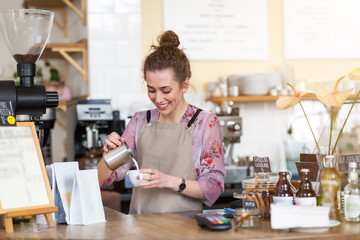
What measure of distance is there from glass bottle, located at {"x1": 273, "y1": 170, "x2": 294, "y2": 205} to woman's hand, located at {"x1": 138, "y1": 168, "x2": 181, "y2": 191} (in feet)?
1.45

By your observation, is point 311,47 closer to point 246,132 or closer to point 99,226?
point 246,132

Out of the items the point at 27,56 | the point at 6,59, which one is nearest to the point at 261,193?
the point at 27,56

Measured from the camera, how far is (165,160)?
2.38 m

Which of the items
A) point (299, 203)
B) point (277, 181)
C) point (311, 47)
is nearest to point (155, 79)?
point (277, 181)

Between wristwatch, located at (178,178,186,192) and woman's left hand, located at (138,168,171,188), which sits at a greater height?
woman's left hand, located at (138,168,171,188)

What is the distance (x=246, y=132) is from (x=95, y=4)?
158 cm

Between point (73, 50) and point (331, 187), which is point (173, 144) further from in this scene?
point (73, 50)

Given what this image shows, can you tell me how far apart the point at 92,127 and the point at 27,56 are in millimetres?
1874

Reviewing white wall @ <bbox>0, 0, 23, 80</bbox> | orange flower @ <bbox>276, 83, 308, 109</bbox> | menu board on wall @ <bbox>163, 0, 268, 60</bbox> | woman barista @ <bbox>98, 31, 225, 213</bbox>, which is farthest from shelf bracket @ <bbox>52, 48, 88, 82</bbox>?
orange flower @ <bbox>276, 83, 308, 109</bbox>

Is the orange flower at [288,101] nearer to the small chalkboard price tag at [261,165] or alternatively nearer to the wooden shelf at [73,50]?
the small chalkboard price tag at [261,165]

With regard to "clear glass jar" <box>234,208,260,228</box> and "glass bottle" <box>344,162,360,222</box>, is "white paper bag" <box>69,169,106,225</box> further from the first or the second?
"glass bottle" <box>344,162,360,222</box>

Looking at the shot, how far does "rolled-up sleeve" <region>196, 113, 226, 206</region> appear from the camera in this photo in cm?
227

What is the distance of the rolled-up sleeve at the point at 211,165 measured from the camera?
2.27 m

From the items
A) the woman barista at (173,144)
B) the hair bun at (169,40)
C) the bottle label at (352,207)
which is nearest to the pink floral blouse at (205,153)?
the woman barista at (173,144)
